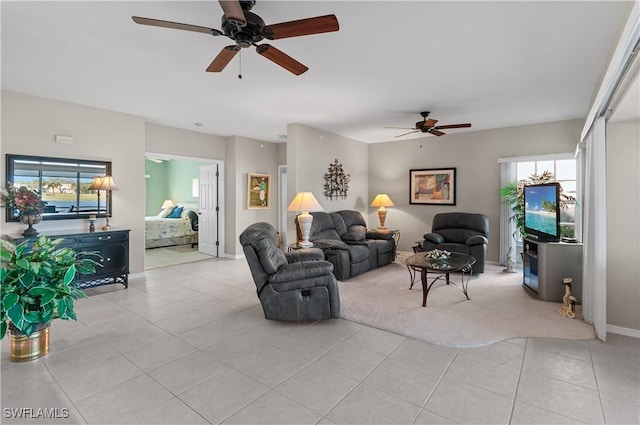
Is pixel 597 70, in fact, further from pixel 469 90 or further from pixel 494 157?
pixel 494 157

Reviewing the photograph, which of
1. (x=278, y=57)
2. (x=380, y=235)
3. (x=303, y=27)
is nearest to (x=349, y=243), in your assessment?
(x=380, y=235)

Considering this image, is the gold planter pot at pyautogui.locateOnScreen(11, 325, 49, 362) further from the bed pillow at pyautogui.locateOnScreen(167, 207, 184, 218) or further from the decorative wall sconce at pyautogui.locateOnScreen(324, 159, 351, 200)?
the bed pillow at pyautogui.locateOnScreen(167, 207, 184, 218)

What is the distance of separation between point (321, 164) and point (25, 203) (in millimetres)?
4437

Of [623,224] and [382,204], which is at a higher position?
[382,204]

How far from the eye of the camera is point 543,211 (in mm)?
4340

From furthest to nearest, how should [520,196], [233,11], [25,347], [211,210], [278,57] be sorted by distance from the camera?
1. [211,210]
2. [520,196]
3. [25,347]
4. [278,57]
5. [233,11]

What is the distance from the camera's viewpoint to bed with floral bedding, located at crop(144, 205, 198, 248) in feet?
26.7

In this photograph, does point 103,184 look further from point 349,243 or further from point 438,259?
point 438,259

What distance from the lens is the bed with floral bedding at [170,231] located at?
814 cm

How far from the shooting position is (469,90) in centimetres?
405

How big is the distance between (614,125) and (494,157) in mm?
3082

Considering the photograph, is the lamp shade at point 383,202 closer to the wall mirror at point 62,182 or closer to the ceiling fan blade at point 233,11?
the wall mirror at point 62,182

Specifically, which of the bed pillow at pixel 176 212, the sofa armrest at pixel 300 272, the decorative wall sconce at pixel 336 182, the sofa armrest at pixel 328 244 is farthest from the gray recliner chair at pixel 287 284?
the bed pillow at pixel 176 212

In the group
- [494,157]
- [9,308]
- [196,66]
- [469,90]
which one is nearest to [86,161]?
[196,66]
